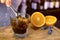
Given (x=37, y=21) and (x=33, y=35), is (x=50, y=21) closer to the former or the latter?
(x=37, y=21)

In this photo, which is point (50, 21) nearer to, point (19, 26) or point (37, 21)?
point (37, 21)

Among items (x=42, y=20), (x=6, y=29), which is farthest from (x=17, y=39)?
(x=42, y=20)

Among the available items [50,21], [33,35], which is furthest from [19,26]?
[50,21]

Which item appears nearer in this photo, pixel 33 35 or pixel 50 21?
pixel 33 35

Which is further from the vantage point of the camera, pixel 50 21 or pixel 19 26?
pixel 50 21

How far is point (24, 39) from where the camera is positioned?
3.77 feet

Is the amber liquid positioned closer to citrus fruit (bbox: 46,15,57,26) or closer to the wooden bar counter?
the wooden bar counter

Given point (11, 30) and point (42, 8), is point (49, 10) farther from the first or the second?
point (11, 30)

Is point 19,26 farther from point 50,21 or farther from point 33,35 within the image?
point 50,21

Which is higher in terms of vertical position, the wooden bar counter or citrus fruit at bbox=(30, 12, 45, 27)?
citrus fruit at bbox=(30, 12, 45, 27)

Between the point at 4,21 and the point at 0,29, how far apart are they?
551 millimetres

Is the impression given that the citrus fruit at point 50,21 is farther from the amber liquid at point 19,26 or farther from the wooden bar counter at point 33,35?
Result: the amber liquid at point 19,26

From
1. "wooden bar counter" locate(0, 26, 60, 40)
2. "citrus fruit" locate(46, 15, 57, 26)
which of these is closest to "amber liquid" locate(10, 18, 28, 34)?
"wooden bar counter" locate(0, 26, 60, 40)

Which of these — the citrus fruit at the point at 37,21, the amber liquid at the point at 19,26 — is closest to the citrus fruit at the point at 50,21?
the citrus fruit at the point at 37,21
